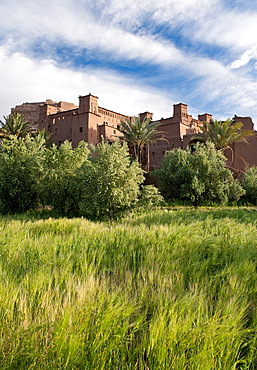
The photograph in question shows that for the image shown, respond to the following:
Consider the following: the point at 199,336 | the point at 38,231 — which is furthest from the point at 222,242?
the point at 38,231

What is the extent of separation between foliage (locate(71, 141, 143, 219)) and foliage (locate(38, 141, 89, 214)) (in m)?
1.54

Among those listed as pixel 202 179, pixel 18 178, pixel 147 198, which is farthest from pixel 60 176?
pixel 202 179

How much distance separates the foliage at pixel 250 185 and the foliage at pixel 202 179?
1655 mm

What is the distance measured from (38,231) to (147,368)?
6.82 m

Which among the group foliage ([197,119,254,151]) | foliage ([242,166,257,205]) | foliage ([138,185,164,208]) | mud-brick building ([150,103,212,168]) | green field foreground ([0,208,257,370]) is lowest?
green field foreground ([0,208,257,370])

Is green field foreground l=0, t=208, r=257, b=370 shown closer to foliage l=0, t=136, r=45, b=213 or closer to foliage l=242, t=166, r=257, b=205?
foliage l=0, t=136, r=45, b=213

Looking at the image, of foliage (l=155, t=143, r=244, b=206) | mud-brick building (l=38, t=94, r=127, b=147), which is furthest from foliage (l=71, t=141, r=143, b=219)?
mud-brick building (l=38, t=94, r=127, b=147)

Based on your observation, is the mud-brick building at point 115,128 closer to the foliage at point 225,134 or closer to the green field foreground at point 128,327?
the foliage at point 225,134

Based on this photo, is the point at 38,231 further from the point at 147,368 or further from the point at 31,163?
the point at 31,163

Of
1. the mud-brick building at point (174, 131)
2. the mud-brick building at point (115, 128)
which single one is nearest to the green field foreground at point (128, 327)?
the mud-brick building at point (115, 128)

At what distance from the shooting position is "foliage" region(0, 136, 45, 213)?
16.8 meters

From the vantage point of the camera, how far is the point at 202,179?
1772 cm

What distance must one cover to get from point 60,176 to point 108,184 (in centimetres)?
377

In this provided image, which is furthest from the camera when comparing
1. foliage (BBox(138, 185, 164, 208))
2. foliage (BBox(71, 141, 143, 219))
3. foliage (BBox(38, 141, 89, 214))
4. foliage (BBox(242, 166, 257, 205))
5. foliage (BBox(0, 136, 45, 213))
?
foliage (BBox(242, 166, 257, 205))
